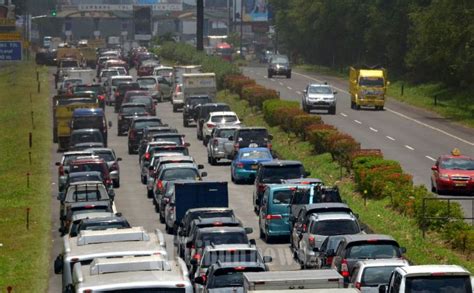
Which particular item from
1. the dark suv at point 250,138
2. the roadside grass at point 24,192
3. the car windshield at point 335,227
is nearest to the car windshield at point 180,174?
the roadside grass at point 24,192

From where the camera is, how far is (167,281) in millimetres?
18922

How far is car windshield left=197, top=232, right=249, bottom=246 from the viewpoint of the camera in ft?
99.3

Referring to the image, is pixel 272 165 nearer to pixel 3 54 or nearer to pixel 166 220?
pixel 166 220

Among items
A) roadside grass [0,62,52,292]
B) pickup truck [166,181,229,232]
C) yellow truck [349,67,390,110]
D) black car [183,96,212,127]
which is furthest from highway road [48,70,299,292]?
yellow truck [349,67,390,110]

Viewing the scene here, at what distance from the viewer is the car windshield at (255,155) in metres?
50.2

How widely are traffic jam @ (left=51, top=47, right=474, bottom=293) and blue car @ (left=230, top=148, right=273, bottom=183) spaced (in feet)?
0.15

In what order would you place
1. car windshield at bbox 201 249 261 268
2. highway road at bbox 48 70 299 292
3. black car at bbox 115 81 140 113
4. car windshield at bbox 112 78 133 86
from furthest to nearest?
1. car windshield at bbox 112 78 133 86
2. black car at bbox 115 81 140 113
3. highway road at bbox 48 70 299 292
4. car windshield at bbox 201 249 261 268

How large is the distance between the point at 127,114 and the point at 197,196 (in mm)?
31894

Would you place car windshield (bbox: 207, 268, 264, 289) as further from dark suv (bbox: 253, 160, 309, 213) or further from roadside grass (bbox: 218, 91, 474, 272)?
dark suv (bbox: 253, 160, 309, 213)

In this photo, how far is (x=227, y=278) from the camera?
25.4 metres

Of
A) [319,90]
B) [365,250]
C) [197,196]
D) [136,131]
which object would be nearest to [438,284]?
[365,250]

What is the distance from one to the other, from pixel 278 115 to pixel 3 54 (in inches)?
578

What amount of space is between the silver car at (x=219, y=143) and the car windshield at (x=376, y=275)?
31166 mm

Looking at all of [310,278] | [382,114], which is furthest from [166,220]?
[382,114]
